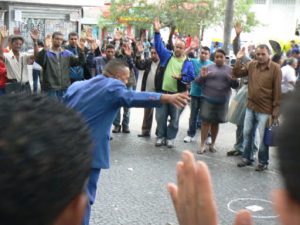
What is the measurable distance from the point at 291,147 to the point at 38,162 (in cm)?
45

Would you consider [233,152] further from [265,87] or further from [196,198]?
[196,198]

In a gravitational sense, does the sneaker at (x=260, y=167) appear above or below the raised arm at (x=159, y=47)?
below

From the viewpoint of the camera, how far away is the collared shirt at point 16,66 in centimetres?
823

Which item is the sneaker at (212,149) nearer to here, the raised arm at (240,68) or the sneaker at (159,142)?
the sneaker at (159,142)

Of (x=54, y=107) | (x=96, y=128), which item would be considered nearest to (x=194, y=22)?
(x=96, y=128)

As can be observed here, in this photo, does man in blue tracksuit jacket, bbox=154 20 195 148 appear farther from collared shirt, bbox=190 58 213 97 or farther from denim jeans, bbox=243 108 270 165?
denim jeans, bbox=243 108 270 165

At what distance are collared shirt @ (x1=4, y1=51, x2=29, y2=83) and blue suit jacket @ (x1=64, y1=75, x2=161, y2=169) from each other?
4.58m

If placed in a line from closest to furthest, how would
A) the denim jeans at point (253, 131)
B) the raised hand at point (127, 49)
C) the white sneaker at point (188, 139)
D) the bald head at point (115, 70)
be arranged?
the bald head at point (115, 70) → the denim jeans at point (253, 131) → the white sneaker at point (188, 139) → the raised hand at point (127, 49)

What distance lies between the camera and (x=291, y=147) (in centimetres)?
80

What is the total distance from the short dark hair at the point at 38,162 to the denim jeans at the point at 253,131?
5931 millimetres

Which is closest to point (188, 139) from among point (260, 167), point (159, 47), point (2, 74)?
point (159, 47)

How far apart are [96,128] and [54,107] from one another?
2.91 meters

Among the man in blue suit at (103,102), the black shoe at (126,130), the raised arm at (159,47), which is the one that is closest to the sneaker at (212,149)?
the raised arm at (159,47)

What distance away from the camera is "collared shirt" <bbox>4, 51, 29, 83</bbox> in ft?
27.0
